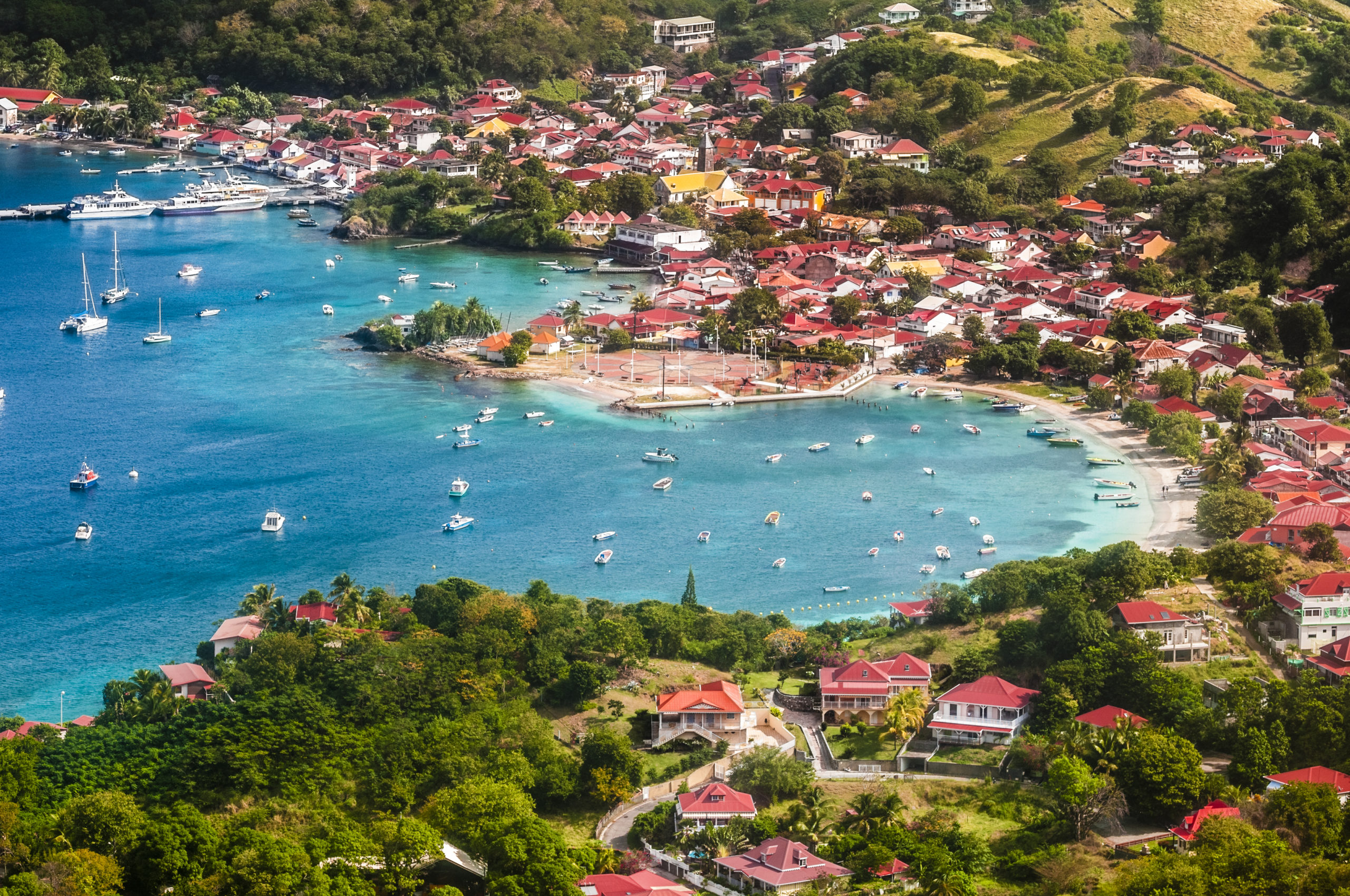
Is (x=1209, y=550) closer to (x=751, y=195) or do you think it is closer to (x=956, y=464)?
(x=956, y=464)

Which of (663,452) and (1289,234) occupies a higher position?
(1289,234)

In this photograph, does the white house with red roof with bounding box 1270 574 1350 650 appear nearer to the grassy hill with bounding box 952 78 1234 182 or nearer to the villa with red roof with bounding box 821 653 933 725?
the villa with red roof with bounding box 821 653 933 725

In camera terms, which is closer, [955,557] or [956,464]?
[955,557]

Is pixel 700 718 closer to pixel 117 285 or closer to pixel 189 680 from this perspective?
pixel 189 680

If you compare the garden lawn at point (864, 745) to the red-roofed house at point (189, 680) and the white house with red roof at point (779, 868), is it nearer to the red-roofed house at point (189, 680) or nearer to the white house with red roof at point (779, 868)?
the white house with red roof at point (779, 868)

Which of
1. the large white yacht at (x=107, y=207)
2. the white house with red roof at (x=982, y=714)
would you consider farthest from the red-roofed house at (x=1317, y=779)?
the large white yacht at (x=107, y=207)

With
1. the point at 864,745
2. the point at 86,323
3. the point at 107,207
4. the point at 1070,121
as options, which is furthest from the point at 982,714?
the point at 107,207

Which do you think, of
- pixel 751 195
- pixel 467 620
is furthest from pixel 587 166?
pixel 467 620

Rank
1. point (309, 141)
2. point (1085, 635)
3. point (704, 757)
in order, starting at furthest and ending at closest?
point (309, 141) → point (1085, 635) → point (704, 757)
